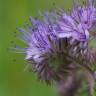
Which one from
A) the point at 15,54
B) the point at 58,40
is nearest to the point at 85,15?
the point at 58,40

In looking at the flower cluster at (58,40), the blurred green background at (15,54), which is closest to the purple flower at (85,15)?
the flower cluster at (58,40)

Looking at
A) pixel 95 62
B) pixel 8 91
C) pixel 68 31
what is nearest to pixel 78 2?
pixel 68 31

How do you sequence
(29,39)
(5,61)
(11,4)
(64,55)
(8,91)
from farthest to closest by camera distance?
(11,4)
(5,61)
(8,91)
(29,39)
(64,55)

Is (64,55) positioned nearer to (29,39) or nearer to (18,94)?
(29,39)

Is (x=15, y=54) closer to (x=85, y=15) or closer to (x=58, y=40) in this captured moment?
(x=85, y=15)

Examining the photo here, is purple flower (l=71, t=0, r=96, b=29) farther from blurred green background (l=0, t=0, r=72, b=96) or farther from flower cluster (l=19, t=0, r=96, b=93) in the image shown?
blurred green background (l=0, t=0, r=72, b=96)
